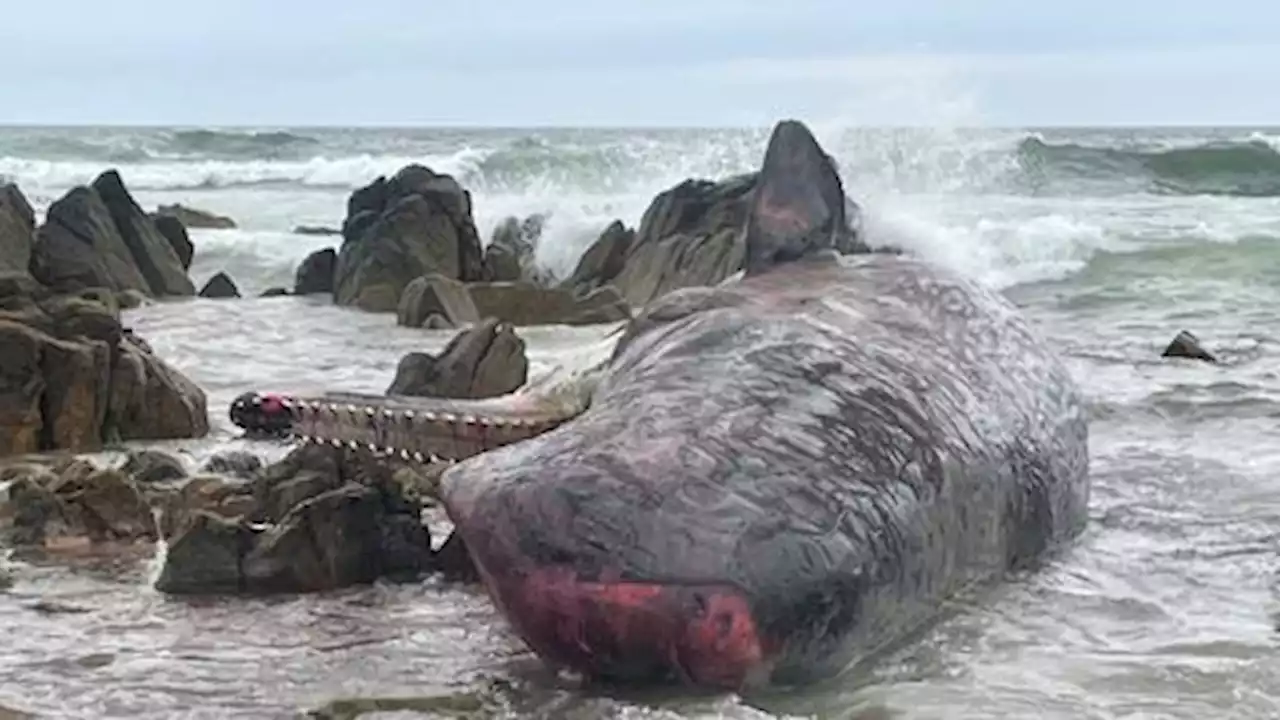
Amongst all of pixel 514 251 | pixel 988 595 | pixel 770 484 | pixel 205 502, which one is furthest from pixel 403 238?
pixel 770 484

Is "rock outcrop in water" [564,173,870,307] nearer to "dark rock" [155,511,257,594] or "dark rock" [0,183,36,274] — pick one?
"dark rock" [0,183,36,274]

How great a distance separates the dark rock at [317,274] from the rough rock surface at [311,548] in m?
13.5

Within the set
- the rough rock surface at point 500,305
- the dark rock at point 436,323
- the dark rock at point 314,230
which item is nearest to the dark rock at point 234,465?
the dark rock at point 436,323

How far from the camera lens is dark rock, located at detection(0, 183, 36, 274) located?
47.6 feet

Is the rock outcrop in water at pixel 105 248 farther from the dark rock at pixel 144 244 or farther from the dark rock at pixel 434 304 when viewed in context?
the dark rock at pixel 434 304

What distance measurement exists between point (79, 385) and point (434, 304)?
7.22 metres

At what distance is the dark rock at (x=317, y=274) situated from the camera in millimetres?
18422

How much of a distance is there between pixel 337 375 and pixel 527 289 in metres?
5.21

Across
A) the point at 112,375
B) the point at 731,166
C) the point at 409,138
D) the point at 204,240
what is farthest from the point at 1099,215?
the point at 409,138

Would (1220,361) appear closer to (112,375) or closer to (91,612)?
(112,375)

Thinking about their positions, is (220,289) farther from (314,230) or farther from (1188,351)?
(1188,351)

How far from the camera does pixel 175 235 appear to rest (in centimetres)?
1934

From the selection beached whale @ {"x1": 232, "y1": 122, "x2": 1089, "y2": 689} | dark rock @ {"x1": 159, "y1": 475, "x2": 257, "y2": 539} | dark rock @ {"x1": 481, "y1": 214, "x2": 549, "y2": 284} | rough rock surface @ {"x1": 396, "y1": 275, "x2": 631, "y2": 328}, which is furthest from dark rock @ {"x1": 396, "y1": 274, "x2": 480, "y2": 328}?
beached whale @ {"x1": 232, "y1": 122, "x2": 1089, "y2": 689}

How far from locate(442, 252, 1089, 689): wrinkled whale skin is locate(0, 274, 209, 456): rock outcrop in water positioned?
3.41 m
